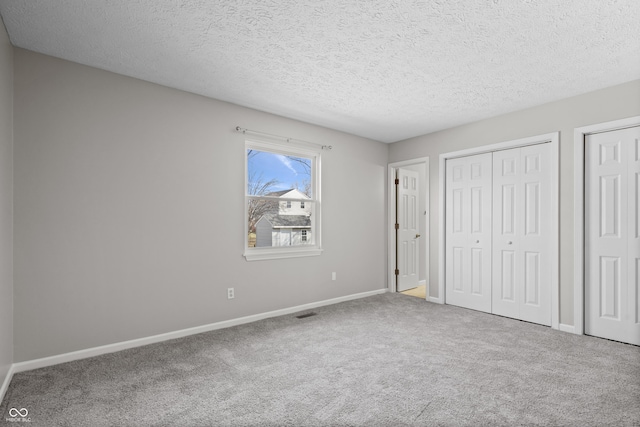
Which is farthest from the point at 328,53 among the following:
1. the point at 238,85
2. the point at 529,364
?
the point at 529,364

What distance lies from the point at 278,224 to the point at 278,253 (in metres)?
0.39

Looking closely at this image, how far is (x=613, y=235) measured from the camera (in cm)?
322

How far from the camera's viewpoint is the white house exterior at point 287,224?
161 inches

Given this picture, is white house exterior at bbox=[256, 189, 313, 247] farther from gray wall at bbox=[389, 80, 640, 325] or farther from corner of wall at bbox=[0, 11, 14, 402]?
gray wall at bbox=[389, 80, 640, 325]

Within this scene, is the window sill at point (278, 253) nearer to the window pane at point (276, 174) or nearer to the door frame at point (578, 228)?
the window pane at point (276, 174)

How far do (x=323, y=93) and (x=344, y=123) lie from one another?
108cm

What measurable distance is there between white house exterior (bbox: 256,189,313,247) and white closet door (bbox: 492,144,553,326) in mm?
2456

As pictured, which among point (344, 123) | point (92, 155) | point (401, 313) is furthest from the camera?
point (344, 123)

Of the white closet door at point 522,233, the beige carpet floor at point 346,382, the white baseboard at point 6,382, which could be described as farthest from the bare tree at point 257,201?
the white closet door at point 522,233

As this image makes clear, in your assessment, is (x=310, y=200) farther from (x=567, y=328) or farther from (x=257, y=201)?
(x=567, y=328)

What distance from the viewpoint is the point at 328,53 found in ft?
8.59

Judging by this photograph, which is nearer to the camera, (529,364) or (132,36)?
(132,36)

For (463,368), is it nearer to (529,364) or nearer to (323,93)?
(529,364)

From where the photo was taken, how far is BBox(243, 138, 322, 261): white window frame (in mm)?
3857
